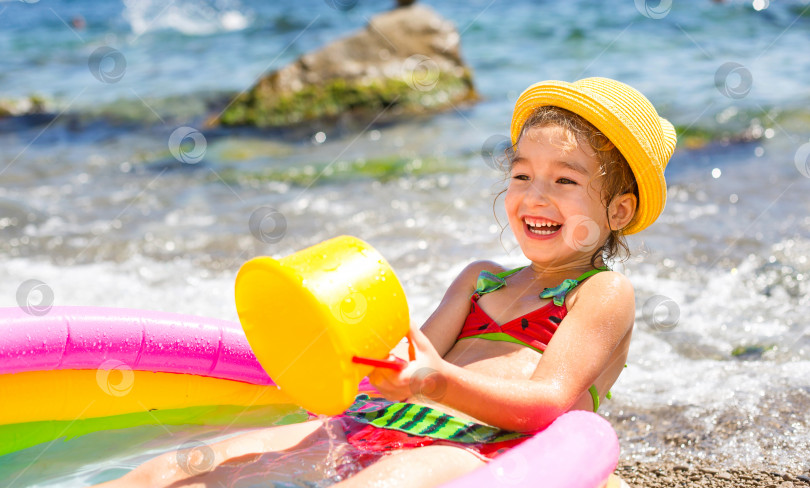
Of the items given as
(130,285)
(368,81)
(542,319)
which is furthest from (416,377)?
(368,81)

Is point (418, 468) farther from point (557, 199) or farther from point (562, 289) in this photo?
point (557, 199)

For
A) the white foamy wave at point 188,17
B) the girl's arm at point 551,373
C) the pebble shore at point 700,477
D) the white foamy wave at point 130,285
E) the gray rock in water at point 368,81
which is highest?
the white foamy wave at point 188,17

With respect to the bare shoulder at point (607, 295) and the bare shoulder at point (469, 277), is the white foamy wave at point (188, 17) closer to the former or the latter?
the bare shoulder at point (469, 277)

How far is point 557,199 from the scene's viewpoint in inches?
93.4

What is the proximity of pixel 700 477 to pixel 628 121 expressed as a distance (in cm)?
125

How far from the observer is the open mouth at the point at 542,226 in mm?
2426

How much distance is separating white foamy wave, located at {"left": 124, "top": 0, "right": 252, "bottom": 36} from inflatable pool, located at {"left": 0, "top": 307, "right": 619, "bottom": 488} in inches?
579

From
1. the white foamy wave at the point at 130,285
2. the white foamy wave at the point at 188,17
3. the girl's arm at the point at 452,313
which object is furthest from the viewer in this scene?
the white foamy wave at the point at 188,17

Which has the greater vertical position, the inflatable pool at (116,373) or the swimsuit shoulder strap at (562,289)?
the inflatable pool at (116,373)

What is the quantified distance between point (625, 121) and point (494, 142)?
5.41 metres

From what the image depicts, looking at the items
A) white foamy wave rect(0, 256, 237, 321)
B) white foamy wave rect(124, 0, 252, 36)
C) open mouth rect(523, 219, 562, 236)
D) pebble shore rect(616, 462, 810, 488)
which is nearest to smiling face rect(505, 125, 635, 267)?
open mouth rect(523, 219, 562, 236)

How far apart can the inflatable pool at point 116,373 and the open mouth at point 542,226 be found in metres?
1.18

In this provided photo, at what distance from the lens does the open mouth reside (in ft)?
7.96

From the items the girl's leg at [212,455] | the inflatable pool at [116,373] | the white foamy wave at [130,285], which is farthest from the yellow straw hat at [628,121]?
the white foamy wave at [130,285]
